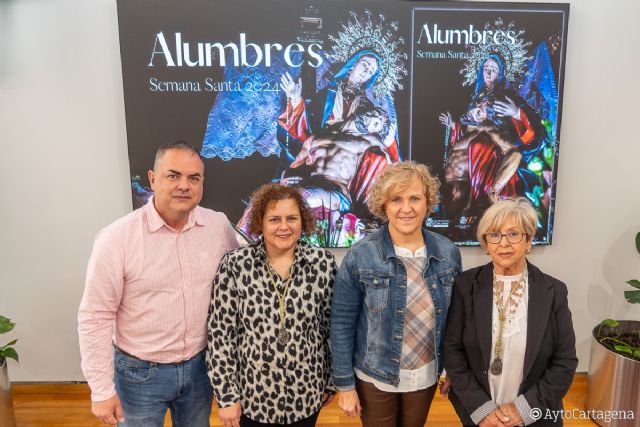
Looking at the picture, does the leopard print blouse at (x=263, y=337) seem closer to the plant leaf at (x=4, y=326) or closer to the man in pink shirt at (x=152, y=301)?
the man in pink shirt at (x=152, y=301)

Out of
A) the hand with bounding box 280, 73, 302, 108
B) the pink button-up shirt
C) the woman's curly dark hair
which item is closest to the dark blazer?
the woman's curly dark hair

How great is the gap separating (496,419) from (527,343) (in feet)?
0.98

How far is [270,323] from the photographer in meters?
1.55

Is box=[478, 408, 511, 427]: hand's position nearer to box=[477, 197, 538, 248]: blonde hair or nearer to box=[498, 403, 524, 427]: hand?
box=[498, 403, 524, 427]: hand

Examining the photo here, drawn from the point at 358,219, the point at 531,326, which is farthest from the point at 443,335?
the point at 358,219

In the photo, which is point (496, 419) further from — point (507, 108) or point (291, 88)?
point (291, 88)

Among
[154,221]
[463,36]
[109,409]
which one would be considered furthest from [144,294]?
[463,36]

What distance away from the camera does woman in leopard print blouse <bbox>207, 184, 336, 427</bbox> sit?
156 cm

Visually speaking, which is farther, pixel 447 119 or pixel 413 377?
pixel 447 119

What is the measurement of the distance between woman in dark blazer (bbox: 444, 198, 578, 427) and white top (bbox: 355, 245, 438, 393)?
7 centimetres

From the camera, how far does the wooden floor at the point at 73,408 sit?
2.67 metres

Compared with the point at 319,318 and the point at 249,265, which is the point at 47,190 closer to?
the point at 249,265

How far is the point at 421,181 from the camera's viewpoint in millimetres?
1615

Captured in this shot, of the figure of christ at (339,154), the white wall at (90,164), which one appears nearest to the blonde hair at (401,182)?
the figure of christ at (339,154)
